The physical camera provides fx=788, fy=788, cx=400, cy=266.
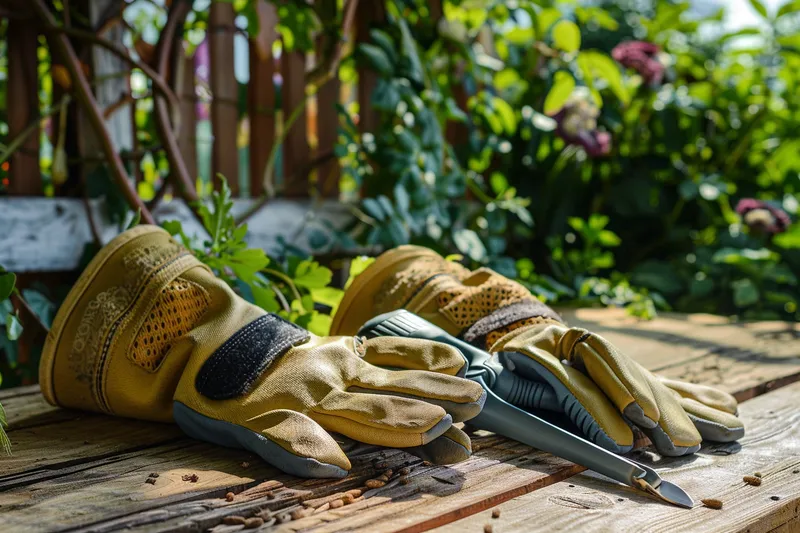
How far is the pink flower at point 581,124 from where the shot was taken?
2.89 m

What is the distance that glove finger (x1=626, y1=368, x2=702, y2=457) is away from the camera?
43.3 inches

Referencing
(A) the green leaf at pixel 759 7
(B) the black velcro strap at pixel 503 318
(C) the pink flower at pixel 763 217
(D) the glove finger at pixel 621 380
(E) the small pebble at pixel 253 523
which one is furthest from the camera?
(A) the green leaf at pixel 759 7

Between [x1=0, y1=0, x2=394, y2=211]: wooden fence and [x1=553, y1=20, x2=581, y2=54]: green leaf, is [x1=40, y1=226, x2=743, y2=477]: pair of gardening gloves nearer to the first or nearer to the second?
[x1=0, y1=0, x2=394, y2=211]: wooden fence

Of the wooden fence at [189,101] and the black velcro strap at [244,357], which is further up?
the wooden fence at [189,101]

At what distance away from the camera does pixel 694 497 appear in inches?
38.4

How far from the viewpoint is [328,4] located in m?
2.36

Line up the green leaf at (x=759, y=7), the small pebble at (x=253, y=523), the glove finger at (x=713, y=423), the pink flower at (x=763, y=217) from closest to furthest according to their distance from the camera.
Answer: the small pebble at (x=253, y=523) → the glove finger at (x=713, y=423) → the pink flower at (x=763, y=217) → the green leaf at (x=759, y=7)

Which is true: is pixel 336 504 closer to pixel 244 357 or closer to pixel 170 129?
pixel 244 357

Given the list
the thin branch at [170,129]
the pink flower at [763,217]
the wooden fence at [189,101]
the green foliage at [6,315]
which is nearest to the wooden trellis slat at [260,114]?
the wooden fence at [189,101]

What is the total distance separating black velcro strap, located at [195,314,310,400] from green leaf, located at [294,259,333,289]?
0.49 m

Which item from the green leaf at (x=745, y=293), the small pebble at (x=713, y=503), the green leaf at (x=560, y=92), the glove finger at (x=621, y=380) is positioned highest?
the green leaf at (x=560, y=92)

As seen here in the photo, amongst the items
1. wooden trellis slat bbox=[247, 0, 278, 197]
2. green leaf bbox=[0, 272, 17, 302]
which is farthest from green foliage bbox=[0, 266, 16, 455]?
wooden trellis slat bbox=[247, 0, 278, 197]

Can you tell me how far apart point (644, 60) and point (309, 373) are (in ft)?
7.87

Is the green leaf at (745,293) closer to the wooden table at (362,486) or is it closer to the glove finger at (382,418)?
the wooden table at (362,486)
